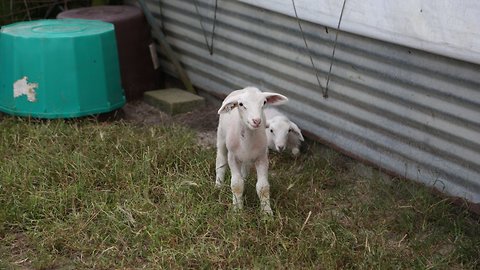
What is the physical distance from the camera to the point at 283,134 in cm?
579

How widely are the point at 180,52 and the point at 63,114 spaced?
158cm

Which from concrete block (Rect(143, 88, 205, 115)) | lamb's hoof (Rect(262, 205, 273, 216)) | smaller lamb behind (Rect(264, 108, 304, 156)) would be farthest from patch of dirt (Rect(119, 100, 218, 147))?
lamb's hoof (Rect(262, 205, 273, 216))

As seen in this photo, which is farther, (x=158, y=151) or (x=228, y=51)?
(x=228, y=51)

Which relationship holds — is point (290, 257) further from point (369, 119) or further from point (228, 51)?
point (228, 51)

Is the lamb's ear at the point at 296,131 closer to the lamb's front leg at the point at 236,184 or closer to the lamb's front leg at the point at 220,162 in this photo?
the lamb's front leg at the point at 220,162

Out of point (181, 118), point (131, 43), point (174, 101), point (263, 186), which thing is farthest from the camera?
point (131, 43)

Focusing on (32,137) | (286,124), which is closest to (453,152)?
(286,124)

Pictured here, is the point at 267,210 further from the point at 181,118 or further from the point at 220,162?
the point at 181,118

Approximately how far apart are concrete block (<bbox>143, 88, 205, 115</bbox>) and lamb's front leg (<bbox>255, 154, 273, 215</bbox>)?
8.26ft

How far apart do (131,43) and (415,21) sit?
11.4 ft

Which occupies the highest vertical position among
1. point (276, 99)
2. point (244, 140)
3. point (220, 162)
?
point (276, 99)

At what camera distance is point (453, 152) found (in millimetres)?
5020

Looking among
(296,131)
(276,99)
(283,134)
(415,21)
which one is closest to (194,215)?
(276,99)

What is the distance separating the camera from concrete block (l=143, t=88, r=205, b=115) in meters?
7.29
